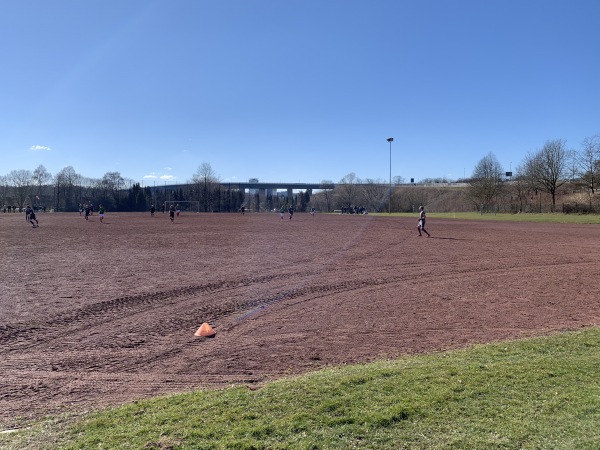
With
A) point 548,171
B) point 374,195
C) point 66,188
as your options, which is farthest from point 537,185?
point 66,188

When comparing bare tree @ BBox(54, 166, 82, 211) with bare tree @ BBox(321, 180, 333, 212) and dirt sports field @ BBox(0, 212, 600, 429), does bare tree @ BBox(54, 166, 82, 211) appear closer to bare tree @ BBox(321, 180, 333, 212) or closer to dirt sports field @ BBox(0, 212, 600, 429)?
bare tree @ BBox(321, 180, 333, 212)

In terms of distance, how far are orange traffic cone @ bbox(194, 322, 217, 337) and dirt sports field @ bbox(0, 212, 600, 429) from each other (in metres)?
0.16

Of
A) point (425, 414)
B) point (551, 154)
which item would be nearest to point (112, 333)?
point (425, 414)

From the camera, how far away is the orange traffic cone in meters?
7.68

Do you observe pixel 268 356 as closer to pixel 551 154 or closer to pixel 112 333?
pixel 112 333

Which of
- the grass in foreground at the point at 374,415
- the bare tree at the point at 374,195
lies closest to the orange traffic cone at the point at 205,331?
the grass in foreground at the point at 374,415

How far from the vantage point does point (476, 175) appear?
9575 cm

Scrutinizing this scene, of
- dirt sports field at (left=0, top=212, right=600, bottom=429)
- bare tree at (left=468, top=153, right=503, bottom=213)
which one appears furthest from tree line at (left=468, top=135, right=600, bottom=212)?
dirt sports field at (left=0, top=212, right=600, bottom=429)

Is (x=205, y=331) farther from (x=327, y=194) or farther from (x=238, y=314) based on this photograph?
(x=327, y=194)

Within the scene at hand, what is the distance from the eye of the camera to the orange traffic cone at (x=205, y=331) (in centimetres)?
768

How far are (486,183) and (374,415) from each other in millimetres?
89771

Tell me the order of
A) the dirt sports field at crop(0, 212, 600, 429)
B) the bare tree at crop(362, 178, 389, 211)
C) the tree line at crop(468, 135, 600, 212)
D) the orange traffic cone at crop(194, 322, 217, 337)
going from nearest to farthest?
the dirt sports field at crop(0, 212, 600, 429), the orange traffic cone at crop(194, 322, 217, 337), the tree line at crop(468, 135, 600, 212), the bare tree at crop(362, 178, 389, 211)

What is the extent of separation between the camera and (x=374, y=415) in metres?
3.96

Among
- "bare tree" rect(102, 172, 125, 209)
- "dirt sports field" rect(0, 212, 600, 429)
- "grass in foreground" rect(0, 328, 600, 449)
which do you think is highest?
"bare tree" rect(102, 172, 125, 209)
